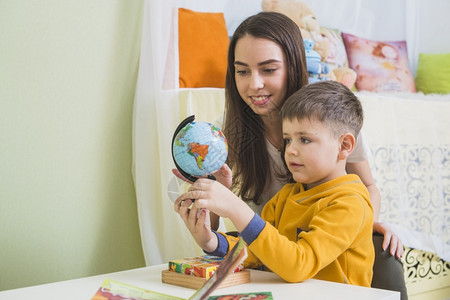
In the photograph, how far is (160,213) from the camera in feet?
6.66

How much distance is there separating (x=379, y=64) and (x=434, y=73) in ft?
1.24

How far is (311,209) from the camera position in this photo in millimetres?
1181

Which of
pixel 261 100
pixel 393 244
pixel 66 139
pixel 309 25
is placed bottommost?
pixel 393 244

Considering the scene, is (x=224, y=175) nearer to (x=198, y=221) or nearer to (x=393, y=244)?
(x=198, y=221)

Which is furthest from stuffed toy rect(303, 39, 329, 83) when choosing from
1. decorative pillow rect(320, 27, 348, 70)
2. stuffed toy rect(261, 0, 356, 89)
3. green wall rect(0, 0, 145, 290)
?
green wall rect(0, 0, 145, 290)

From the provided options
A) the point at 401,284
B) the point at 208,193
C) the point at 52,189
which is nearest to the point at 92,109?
the point at 52,189

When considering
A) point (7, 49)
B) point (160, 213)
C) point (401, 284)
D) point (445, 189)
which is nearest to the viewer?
point (401, 284)

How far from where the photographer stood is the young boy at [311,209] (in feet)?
3.43

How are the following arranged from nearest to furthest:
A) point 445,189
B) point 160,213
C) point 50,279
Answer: point 50,279
point 160,213
point 445,189

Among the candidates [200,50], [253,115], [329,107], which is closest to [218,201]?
[329,107]

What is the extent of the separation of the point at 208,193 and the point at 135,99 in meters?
1.11

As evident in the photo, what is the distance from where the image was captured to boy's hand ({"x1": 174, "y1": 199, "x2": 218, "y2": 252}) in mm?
1102

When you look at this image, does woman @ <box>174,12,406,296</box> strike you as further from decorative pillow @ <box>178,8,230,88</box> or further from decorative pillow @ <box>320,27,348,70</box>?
decorative pillow @ <box>320,27,348,70</box>

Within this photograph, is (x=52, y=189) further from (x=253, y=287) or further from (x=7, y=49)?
(x=253, y=287)
